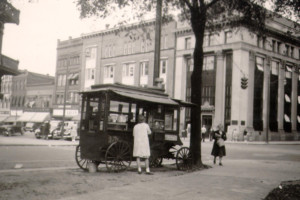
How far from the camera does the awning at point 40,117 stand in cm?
6645

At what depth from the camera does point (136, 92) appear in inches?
484

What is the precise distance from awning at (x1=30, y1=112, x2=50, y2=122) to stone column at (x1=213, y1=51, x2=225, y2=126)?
32098mm

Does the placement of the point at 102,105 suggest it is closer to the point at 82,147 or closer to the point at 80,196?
the point at 82,147

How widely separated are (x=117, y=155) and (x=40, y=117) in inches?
2322

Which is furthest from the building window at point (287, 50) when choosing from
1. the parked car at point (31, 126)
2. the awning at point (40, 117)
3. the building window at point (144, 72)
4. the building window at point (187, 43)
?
the awning at point (40, 117)

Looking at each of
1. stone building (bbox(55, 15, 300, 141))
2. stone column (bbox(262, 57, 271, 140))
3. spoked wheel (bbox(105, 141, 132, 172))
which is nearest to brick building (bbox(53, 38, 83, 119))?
stone building (bbox(55, 15, 300, 141))

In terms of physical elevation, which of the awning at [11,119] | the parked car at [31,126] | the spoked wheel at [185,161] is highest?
the awning at [11,119]

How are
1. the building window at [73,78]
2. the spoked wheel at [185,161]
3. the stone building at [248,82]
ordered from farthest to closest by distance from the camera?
the building window at [73,78] → the stone building at [248,82] → the spoked wheel at [185,161]

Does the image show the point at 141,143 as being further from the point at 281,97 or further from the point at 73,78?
the point at 73,78

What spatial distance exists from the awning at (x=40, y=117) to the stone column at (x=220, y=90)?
32.1 meters

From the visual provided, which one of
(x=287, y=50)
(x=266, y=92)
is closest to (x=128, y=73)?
(x=266, y=92)

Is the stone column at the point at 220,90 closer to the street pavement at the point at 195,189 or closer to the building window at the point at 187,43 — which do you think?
the building window at the point at 187,43

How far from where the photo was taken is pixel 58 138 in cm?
3562

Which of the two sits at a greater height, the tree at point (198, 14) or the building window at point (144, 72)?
the building window at point (144, 72)
